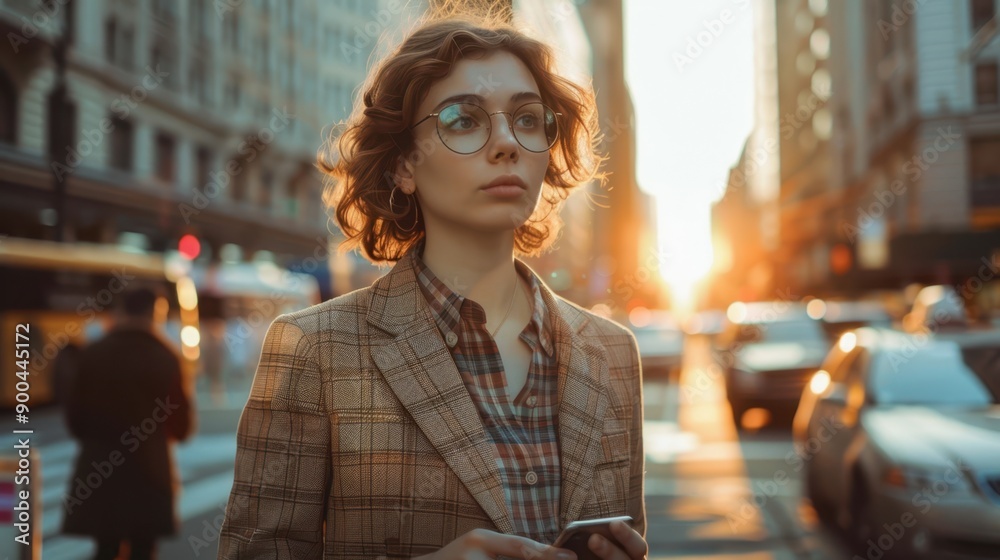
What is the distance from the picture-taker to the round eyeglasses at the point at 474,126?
7.16ft

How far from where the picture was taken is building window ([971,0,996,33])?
37.0 meters

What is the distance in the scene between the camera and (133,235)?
110 feet

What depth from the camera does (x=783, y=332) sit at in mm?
16750

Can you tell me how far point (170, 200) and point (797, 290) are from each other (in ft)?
164

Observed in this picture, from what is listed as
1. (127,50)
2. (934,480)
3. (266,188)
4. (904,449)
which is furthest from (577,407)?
(266,188)

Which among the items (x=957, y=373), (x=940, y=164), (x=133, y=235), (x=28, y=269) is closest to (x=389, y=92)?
(x=957, y=373)

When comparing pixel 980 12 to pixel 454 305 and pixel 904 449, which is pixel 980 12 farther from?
pixel 454 305

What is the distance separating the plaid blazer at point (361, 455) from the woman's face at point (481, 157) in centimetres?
29

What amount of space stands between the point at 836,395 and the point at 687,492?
2.32 meters

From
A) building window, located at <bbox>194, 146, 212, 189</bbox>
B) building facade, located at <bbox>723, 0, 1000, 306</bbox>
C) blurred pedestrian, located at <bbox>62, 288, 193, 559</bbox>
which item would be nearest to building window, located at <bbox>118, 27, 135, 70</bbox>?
building window, located at <bbox>194, 146, 212, 189</bbox>

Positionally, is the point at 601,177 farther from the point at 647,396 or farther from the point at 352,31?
the point at 352,31

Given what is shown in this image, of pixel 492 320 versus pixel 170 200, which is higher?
pixel 170 200

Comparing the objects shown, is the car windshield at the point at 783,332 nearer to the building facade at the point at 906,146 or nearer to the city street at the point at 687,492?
the city street at the point at 687,492

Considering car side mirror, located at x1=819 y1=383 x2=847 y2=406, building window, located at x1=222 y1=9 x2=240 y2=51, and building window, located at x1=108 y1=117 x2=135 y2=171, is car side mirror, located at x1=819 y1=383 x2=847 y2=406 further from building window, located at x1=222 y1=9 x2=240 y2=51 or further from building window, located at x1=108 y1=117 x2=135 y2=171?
building window, located at x1=222 y1=9 x2=240 y2=51
